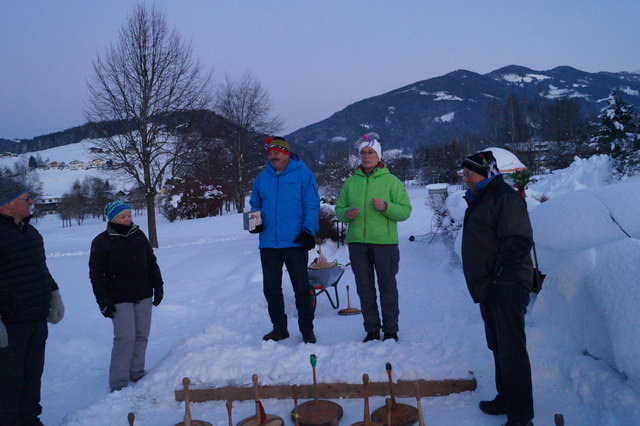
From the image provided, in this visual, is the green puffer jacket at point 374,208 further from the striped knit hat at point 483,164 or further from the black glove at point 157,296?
the black glove at point 157,296

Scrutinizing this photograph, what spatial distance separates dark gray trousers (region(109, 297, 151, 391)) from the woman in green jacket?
208 centimetres

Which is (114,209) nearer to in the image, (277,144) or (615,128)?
(277,144)

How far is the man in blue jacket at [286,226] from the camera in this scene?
4.59 meters

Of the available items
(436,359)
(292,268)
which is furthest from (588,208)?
(292,268)

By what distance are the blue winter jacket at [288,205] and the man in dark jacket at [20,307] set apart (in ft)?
6.58

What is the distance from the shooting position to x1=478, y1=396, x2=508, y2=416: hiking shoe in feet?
10.1

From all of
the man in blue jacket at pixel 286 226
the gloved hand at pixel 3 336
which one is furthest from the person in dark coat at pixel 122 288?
the man in blue jacket at pixel 286 226

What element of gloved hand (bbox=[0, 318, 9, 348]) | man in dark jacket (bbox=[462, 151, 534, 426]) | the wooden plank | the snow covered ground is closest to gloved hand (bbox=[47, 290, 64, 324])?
gloved hand (bbox=[0, 318, 9, 348])

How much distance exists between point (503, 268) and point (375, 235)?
1774 millimetres

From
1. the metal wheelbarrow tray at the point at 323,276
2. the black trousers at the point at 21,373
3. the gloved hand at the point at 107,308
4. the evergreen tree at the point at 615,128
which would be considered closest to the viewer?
the black trousers at the point at 21,373

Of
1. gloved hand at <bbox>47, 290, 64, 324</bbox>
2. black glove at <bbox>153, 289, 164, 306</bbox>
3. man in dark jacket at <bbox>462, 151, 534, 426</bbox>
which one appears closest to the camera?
man in dark jacket at <bbox>462, 151, 534, 426</bbox>

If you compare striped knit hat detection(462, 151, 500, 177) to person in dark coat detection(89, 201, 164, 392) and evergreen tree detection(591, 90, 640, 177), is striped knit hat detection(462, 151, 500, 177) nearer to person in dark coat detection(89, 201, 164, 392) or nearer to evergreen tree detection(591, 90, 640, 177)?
person in dark coat detection(89, 201, 164, 392)

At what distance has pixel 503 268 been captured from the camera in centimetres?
278

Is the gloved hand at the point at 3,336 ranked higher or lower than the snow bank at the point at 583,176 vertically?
lower
